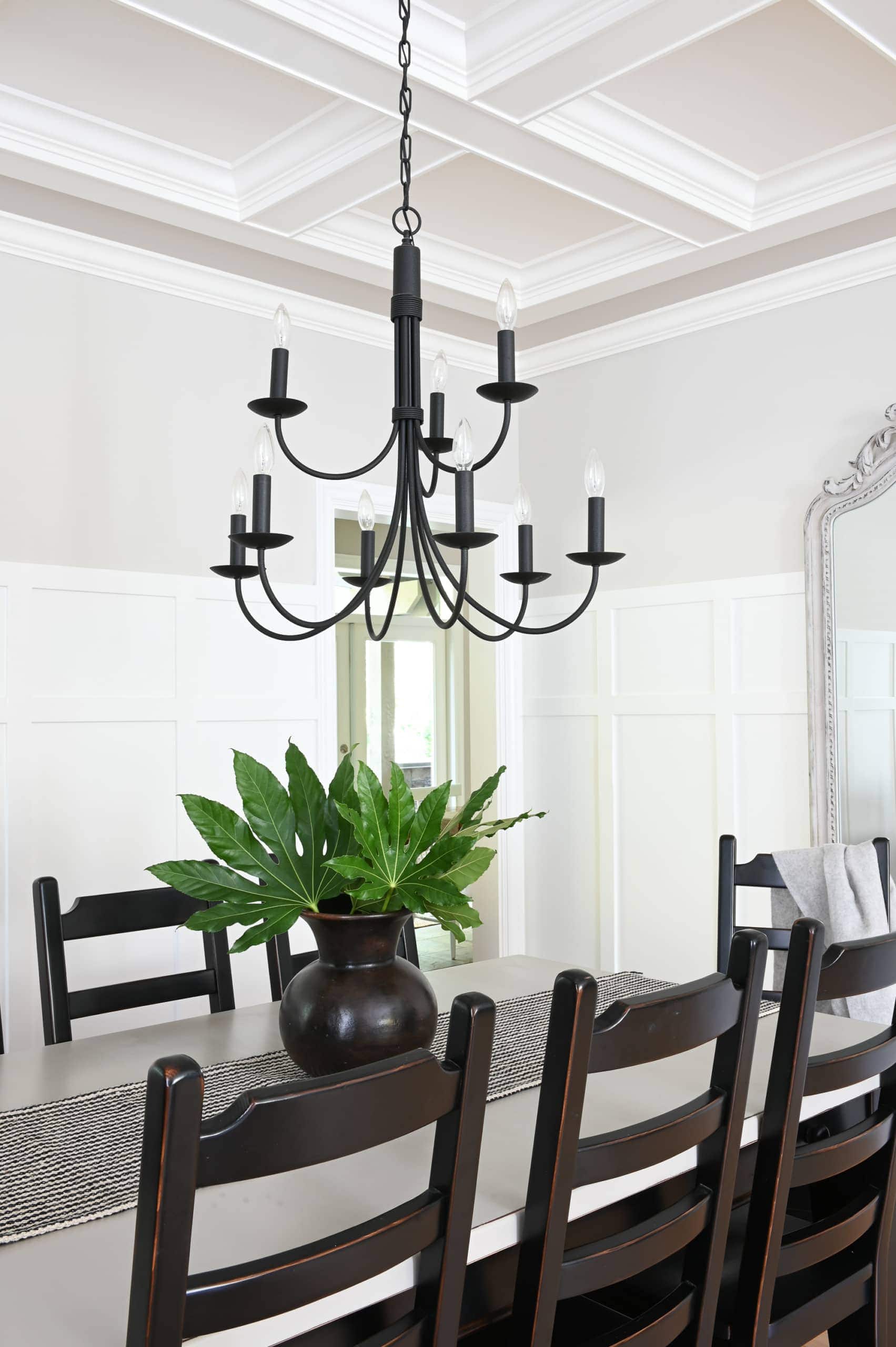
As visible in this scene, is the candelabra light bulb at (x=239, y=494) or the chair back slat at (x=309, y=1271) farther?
the candelabra light bulb at (x=239, y=494)

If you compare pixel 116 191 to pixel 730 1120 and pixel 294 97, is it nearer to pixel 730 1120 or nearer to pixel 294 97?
pixel 294 97

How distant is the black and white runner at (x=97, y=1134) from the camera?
4.21 ft

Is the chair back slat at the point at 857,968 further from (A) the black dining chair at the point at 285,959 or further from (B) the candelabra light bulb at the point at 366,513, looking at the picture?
(B) the candelabra light bulb at the point at 366,513

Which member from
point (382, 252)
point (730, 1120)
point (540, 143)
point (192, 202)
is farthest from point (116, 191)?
point (730, 1120)

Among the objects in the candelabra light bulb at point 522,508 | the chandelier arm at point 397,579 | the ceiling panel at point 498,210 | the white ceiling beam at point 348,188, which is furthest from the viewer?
the ceiling panel at point 498,210

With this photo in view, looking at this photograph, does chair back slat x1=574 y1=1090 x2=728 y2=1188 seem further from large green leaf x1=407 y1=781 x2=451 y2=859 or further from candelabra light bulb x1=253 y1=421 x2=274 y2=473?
candelabra light bulb x1=253 y1=421 x2=274 y2=473

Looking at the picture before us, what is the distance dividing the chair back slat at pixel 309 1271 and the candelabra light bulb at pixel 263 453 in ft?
4.17

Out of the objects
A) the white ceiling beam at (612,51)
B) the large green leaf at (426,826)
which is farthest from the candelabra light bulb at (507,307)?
the large green leaf at (426,826)

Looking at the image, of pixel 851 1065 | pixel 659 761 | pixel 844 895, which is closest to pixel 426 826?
pixel 851 1065

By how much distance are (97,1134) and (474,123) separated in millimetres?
2129

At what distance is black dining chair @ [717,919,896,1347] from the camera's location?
1397 millimetres

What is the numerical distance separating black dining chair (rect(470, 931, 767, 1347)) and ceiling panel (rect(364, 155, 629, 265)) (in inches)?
88.0

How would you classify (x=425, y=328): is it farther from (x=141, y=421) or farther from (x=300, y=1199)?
(x=300, y=1199)

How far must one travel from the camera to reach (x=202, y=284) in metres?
3.38
